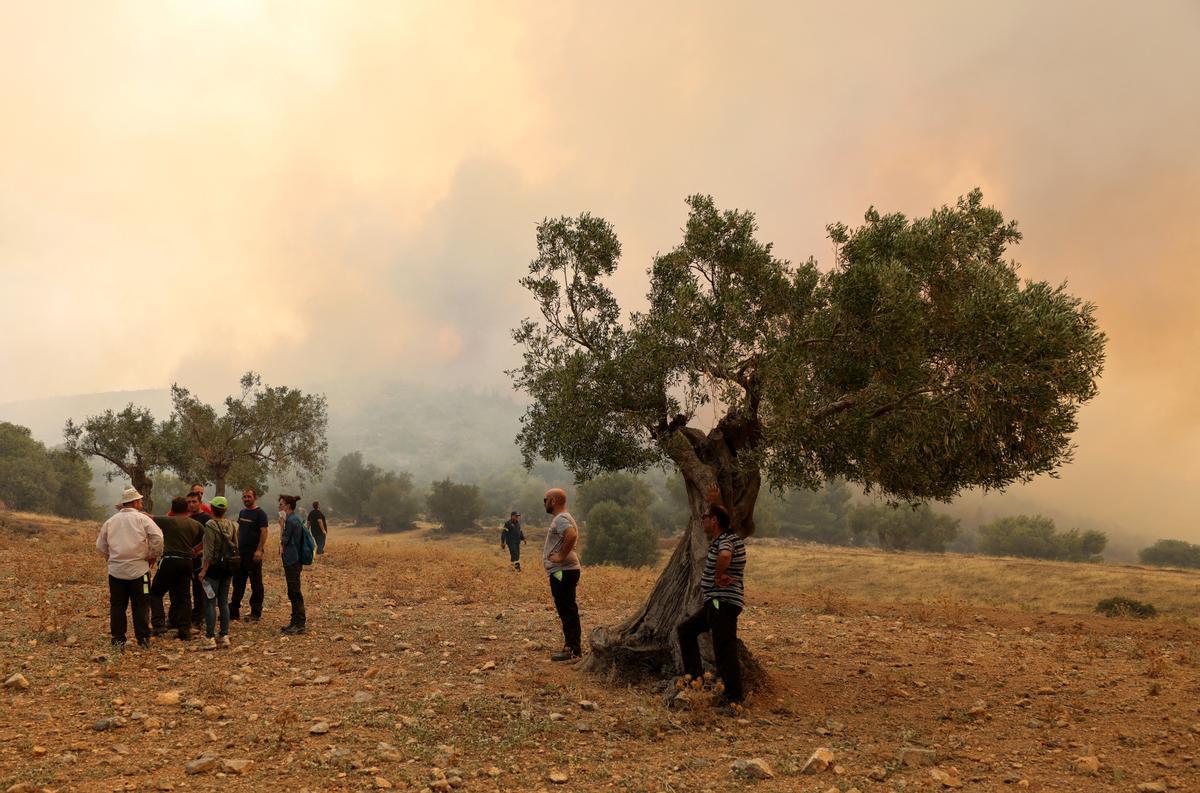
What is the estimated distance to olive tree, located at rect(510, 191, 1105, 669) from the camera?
9695 mm

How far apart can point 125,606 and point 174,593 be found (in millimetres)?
1094

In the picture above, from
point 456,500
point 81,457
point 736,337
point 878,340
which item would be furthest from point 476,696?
point 456,500

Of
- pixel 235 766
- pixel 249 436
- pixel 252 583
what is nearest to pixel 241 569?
pixel 252 583

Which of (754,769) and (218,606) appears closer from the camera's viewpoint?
(754,769)

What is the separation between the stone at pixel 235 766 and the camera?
6.91 metres

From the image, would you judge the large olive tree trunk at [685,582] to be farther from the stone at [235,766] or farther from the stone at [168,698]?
the stone at [168,698]

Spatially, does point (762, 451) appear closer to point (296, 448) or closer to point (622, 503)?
point (296, 448)

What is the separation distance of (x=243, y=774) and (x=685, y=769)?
4458mm

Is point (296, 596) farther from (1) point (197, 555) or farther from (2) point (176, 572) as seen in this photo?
(2) point (176, 572)

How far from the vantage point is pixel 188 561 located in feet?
41.9

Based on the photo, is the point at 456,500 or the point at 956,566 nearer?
the point at 956,566

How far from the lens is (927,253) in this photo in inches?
424

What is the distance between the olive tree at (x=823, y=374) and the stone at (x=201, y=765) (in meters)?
5.75

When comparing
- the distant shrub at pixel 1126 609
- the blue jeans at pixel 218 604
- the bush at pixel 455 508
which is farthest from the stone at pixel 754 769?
the bush at pixel 455 508
